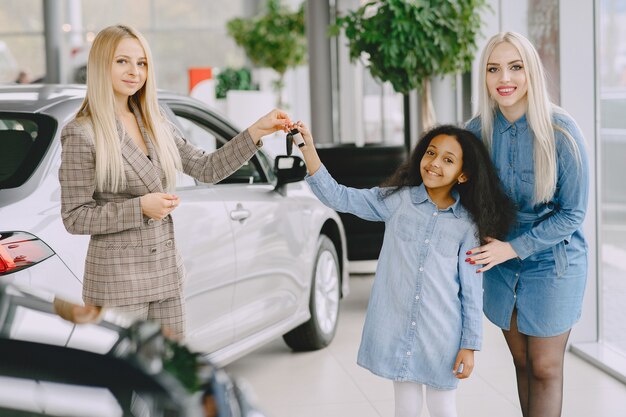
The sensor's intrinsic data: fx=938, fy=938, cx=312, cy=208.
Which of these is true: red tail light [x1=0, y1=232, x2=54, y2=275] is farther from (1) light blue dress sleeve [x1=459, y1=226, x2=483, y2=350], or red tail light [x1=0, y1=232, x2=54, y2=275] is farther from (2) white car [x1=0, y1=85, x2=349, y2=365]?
(1) light blue dress sleeve [x1=459, y1=226, x2=483, y2=350]

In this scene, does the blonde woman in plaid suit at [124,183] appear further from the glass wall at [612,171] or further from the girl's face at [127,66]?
the glass wall at [612,171]

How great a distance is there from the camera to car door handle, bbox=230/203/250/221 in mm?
4254

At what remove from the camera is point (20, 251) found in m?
3.03

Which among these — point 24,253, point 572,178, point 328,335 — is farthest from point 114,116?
point 328,335

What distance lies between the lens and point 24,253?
304 cm

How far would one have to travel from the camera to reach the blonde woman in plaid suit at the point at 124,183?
A: 287 centimetres

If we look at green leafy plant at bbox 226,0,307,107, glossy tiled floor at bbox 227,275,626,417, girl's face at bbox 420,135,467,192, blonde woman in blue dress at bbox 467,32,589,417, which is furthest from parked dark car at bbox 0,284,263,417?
green leafy plant at bbox 226,0,307,107

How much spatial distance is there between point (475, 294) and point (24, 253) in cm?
146

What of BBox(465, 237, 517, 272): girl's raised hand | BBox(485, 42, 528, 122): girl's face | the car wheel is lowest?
the car wheel

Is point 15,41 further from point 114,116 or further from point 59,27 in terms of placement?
point 114,116

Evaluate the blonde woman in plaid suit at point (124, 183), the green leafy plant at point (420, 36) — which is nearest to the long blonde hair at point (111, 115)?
the blonde woman in plaid suit at point (124, 183)

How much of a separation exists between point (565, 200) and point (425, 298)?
56cm

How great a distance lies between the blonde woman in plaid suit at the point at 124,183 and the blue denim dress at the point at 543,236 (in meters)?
0.79

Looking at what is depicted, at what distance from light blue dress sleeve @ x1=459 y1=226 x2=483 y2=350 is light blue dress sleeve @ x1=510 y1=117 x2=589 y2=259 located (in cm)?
15
